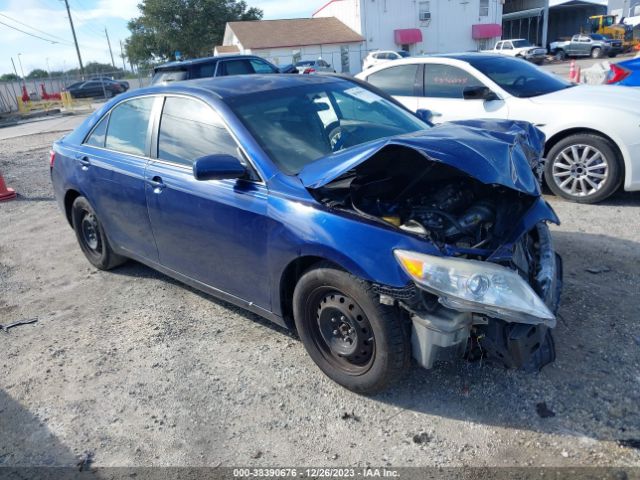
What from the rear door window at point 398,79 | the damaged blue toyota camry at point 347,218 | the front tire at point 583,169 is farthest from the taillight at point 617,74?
the damaged blue toyota camry at point 347,218

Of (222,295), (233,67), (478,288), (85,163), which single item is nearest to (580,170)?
(478,288)

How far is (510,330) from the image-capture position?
2.42 m

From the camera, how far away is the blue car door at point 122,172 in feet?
12.9

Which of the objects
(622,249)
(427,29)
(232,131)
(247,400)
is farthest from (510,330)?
(427,29)

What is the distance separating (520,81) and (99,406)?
572 cm

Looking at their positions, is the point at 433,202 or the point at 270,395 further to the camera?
the point at 270,395

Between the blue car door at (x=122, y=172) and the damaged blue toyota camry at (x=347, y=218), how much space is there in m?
0.02

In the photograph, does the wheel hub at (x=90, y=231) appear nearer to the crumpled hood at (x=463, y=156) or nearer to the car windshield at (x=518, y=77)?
the crumpled hood at (x=463, y=156)

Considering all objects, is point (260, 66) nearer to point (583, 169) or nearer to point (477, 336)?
point (583, 169)

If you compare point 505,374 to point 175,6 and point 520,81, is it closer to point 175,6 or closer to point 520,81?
point 520,81

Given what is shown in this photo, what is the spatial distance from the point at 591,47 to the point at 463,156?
43.2 metres

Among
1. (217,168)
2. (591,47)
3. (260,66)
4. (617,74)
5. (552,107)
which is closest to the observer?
(217,168)

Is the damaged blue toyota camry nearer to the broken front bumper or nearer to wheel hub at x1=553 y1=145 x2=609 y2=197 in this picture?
the broken front bumper

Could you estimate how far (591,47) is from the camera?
38375mm
